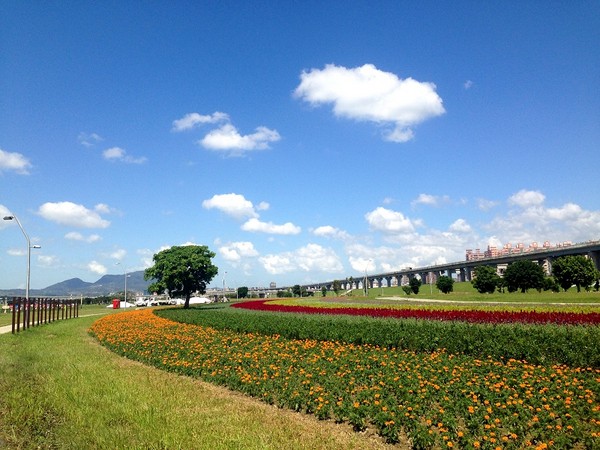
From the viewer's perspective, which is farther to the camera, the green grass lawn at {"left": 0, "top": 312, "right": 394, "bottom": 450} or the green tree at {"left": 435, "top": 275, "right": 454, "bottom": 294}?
the green tree at {"left": 435, "top": 275, "right": 454, "bottom": 294}

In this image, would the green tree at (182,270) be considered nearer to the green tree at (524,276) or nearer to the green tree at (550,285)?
the green tree at (524,276)

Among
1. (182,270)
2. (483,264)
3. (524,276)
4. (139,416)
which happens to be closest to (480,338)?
(139,416)

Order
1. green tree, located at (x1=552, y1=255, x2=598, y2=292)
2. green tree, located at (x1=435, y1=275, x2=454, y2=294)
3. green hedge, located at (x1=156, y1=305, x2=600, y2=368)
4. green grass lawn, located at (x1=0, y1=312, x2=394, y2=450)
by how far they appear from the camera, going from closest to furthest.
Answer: green grass lawn, located at (x1=0, y1=312, x2=394, y2=450) < green hedge, located at (x1=156, y1=305, x2=600, y2=368) < green tree, located at (x1=552, y1=255, x2=598, y2=292) < green tree, located at (x1=435, y1=275, x2=454, y2=294)

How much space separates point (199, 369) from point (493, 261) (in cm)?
11202

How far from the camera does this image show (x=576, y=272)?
197ft

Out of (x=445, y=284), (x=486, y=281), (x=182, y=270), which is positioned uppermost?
(x=182, y=270)

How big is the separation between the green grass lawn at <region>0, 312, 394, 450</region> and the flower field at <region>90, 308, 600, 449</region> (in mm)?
544

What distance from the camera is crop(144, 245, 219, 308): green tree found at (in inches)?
2040

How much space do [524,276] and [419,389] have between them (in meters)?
66.3

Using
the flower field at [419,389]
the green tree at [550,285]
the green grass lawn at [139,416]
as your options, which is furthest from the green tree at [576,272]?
the green grass lawn at [139,416]

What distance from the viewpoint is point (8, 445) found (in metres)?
7.17

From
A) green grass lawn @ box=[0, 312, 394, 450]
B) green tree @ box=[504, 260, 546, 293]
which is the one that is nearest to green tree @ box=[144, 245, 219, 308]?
green grass lawn @ box=[0, 312, 394, 450]

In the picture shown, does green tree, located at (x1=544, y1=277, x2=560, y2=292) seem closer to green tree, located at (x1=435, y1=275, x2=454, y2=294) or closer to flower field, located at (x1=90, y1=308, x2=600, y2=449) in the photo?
green tree, located at (x1=435, y1=275, x2=454, y2=294)

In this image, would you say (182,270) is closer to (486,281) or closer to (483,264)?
(486,281)
